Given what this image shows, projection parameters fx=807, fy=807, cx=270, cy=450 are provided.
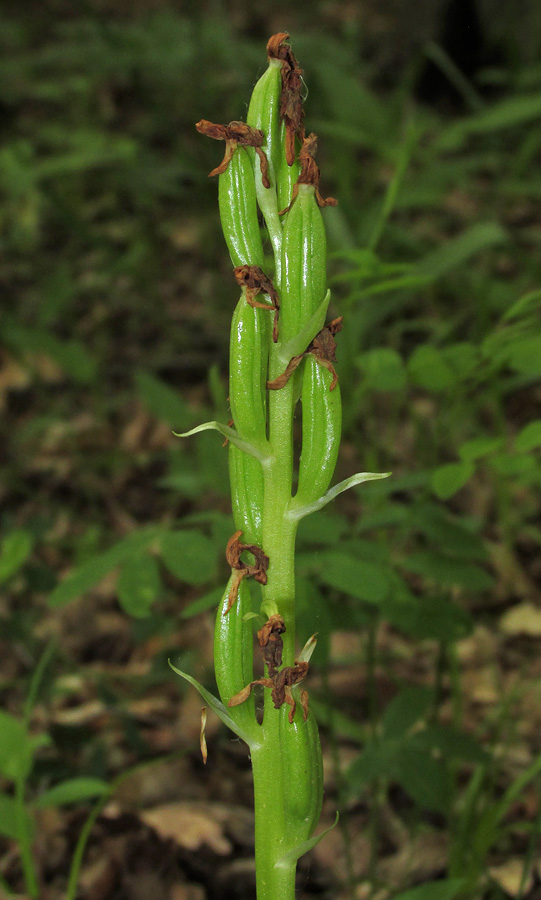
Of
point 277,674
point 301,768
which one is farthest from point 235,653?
point 301,768

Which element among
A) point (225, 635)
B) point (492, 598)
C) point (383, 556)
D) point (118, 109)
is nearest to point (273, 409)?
point (225, 635)

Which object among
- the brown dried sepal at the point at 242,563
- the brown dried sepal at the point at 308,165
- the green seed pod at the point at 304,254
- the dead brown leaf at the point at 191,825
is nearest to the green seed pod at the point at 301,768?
the brown dried sepal at the point at 242,563

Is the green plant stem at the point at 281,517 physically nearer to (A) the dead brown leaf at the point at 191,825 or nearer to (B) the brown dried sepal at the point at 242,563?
(B) the brown dried sepal at the point at 242,563

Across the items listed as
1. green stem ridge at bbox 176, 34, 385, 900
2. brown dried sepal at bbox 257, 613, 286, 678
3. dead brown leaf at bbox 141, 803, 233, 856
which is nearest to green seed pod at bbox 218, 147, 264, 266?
green stem ridge at bbox 176, 34, 385, 900

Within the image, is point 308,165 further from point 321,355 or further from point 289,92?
point 321,355

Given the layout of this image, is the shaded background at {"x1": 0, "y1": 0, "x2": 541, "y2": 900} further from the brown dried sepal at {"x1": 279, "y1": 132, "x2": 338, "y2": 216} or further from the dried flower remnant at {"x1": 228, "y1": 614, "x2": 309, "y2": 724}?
the brown dried sepal at {"x1": 279, "y1": 132, "x2": 338, "y2": 216}

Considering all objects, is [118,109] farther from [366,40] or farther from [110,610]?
[110,610]
